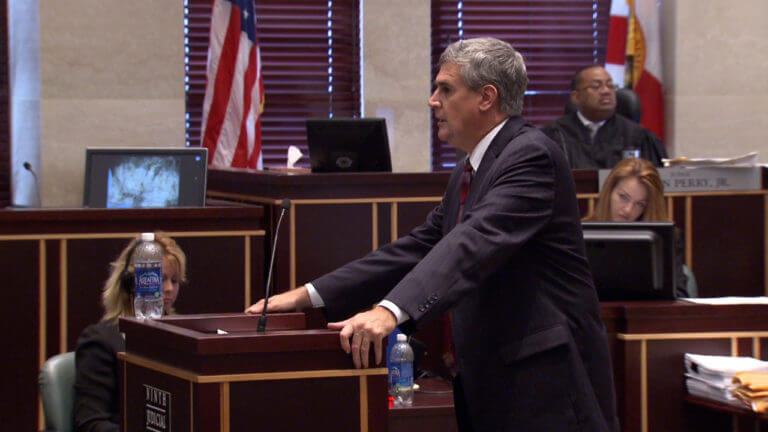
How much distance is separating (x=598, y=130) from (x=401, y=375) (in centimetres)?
358

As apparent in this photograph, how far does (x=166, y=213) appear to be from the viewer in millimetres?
5820

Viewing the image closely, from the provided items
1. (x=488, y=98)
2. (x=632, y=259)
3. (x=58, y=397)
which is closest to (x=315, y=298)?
(x=488, y=98)

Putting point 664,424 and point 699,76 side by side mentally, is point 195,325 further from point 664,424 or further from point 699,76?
point 699,76

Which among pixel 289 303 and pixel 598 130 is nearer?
pixel 289 303

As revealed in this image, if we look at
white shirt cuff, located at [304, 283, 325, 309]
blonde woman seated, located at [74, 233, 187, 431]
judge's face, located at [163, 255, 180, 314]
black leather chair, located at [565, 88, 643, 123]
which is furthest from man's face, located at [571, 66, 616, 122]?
white shirt cuff, located at [304, 283, 325, 309]

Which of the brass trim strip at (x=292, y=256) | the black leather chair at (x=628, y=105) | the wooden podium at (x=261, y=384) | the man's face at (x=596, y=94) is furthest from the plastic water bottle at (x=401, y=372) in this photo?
the black leather chair at (x=628, y=105)

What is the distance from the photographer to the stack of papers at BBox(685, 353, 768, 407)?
3.96 meters

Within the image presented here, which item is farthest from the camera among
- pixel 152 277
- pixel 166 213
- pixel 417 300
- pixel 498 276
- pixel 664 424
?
pixel 166 213

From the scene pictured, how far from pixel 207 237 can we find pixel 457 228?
10.9ft

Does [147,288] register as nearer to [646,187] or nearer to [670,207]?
[646,187]

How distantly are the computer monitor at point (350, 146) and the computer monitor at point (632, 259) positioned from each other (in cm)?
250

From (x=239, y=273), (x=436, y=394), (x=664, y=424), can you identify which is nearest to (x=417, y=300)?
(x=664, y=424)

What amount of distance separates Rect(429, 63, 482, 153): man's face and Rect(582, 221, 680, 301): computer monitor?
1.30 m

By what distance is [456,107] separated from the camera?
2.90 m
